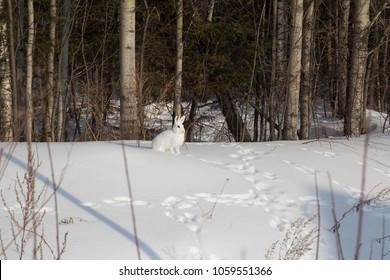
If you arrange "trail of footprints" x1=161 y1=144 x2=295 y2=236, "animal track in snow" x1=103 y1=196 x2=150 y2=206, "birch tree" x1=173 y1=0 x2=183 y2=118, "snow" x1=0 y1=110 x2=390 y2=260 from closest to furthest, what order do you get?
"snow" x1=0 y1=110 x2=390 y2=260 → "trail of footprints" x1=161 y1=144 x2=295 y2=236 → "animal track in snow" x1=103 y1=196 x2=150 y2=206 → "birch tree" x1=173 y1=0 x2=183 y2=118

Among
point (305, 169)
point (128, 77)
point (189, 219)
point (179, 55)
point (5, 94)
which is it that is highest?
point (179, 55)

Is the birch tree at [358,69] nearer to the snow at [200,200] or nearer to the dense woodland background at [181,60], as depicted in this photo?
the dense woodland background at [181,60]

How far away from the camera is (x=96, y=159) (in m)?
6.08

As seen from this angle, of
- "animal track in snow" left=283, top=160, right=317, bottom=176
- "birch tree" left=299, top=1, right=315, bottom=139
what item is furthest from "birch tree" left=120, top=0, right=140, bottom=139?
"birch tree" left=299, top=1, right=315, bottom=139

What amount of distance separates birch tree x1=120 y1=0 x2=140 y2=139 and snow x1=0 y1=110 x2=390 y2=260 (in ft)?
3.62

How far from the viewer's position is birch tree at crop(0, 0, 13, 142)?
9413 millimetres

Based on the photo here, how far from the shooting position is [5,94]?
980 centimetres

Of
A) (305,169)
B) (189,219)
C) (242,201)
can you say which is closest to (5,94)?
(305,169)

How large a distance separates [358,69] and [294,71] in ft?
4.45

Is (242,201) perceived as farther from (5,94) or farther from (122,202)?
(5,94)

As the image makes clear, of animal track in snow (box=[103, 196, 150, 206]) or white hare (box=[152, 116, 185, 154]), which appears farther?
white hare (box=[152, 116, 185, 154])

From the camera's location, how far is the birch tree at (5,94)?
9413 millimetres

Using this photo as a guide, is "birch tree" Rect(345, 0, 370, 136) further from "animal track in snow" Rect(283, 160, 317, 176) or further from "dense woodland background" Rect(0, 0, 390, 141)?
"animal track in snow" Rect(283, 160, 317, 176)
